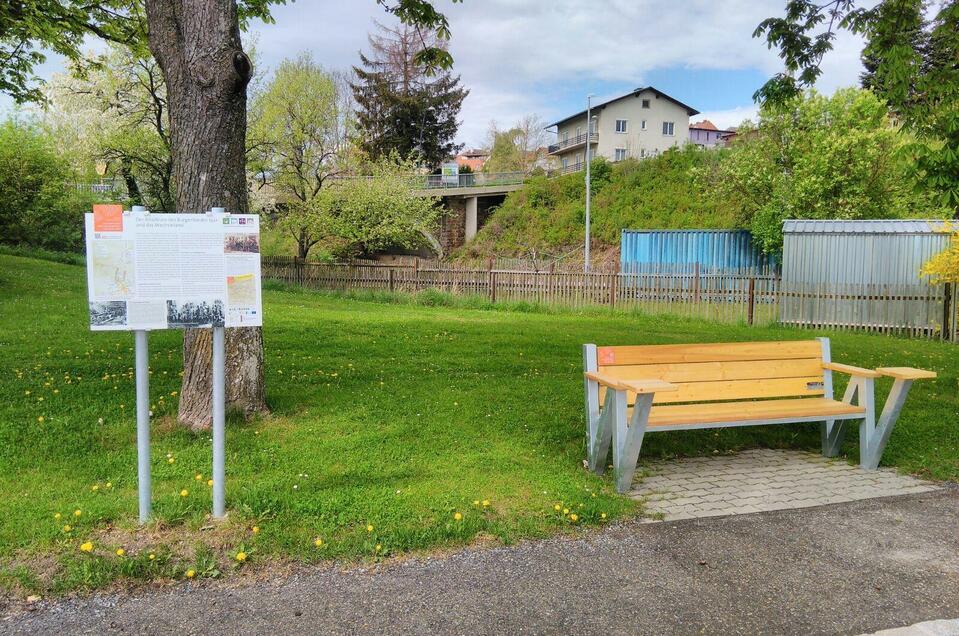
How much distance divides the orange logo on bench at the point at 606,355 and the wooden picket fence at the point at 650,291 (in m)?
12.9

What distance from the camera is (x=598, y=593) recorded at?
11.0 feet

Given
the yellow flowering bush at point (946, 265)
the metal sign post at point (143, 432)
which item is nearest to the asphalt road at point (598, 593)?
the metal sign post at point (143, 432)

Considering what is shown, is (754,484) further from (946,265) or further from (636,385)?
(946,265)

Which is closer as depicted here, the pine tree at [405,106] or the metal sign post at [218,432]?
the metal sign post at [218,432]

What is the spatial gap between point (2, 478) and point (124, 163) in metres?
25.7

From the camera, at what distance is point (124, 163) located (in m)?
26.5

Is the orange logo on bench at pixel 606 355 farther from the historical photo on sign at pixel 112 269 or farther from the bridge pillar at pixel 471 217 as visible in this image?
the bridge pillar at pixel 471 217

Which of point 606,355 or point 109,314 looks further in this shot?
point 606,355

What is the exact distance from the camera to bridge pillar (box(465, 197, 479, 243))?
47.6 meters

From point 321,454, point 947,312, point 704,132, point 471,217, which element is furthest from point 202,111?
point 704,132

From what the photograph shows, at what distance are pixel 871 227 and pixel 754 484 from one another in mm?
13328

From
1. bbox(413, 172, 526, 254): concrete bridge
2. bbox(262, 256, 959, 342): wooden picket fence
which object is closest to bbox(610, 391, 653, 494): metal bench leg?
bbox(262, 256, 959, 342): wooden picket fence

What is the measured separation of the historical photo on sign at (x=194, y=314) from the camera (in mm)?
3760

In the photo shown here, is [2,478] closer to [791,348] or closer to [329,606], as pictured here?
[329,606]
